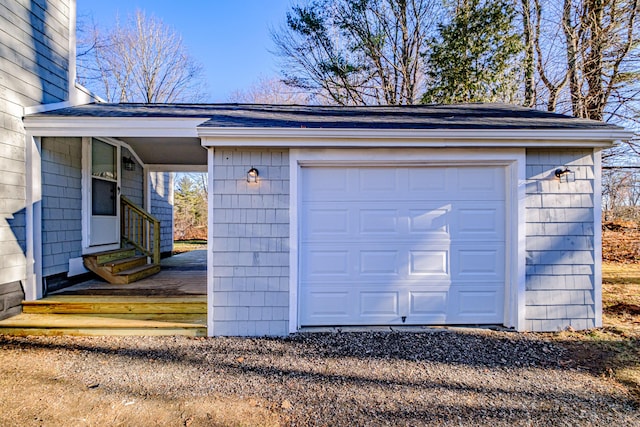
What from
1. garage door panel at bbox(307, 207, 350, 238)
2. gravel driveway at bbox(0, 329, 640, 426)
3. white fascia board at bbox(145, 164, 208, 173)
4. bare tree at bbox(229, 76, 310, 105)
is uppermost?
bare tree at bbox(229, 76, 310, 105)

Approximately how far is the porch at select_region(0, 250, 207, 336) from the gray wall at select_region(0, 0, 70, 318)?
14.3 inches

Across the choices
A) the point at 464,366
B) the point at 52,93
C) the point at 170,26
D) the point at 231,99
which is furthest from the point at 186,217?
the point at 464,366

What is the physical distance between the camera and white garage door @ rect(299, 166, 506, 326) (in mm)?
3980

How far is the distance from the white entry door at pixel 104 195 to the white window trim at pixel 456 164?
3712 millimetres

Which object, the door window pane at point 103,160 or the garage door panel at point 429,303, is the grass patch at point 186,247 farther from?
the garage door panel at point 429,303

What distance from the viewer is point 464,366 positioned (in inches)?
121

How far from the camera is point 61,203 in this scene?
455cm

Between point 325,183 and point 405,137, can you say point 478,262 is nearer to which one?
point 405,137

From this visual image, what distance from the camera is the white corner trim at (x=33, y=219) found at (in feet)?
13.3

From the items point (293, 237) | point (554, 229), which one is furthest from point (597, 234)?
point (293, 237)

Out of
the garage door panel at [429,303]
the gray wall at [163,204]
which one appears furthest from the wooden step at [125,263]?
the garage door panel at [429,303]

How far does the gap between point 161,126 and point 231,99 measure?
1597 cm

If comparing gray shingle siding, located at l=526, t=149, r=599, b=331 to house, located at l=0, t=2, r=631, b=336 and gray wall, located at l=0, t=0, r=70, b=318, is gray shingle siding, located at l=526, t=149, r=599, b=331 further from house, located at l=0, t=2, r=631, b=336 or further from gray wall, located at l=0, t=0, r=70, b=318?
gray wall, located at l=0, t=0, r=70, b=318

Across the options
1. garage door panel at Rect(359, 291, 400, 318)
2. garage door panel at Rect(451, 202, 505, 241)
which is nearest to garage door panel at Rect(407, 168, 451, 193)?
garage door panel at Rect(451, 202, 505, 241)
